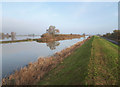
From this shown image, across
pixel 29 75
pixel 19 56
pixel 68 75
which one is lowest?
pixel 19 56

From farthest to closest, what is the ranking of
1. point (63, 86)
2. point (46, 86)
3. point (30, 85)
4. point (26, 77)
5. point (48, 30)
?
1. point (48, 30)
2. point (26, 77)
3. point (30, 85)
4. point (46, 86)
5. point (63, 86)

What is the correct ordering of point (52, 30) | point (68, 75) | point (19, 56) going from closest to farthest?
point (68, 75), point (19, 56), point (52, 30)

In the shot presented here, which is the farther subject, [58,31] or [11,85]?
[58,31]

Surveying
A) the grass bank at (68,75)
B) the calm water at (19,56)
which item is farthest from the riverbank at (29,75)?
the calm water at (19,56)

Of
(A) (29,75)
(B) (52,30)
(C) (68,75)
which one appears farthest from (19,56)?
(B) (52,30)

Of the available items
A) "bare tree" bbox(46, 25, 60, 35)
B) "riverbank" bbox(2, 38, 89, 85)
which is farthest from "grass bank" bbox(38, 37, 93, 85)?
"bare tree" bbox(46, 25, 60, 35)

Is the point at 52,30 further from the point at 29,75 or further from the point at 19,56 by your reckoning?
the point at 29,75

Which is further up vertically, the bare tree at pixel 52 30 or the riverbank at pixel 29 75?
the bare tree at pixel 52 30

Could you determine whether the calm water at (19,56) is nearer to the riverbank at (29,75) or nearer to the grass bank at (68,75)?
the riverbank at (29,75)

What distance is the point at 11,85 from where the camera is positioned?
719 cm

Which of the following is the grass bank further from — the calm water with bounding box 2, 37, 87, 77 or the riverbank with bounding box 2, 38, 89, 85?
the calm water with bounding box 2, 37, 87, 77

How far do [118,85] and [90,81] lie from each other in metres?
1.99

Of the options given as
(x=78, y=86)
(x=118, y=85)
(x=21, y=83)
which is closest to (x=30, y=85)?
(x=21, y=83)

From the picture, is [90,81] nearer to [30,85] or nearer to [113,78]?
[113,78]
